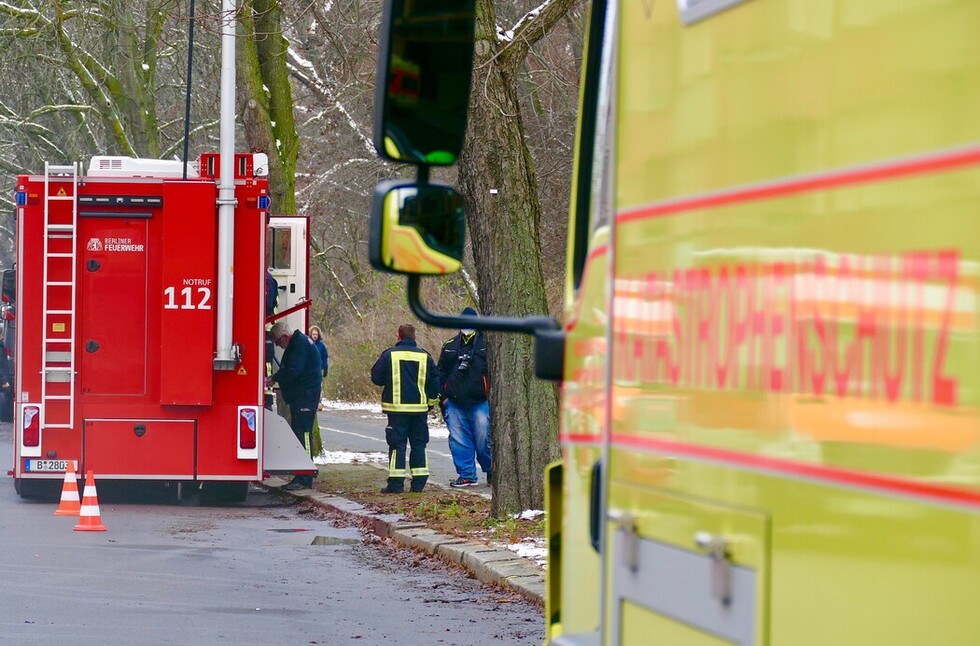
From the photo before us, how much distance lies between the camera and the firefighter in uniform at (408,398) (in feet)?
50.8

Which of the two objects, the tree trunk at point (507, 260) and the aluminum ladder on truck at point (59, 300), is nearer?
the tree trunk at point (507, 260)

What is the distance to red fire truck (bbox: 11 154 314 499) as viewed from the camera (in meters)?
14.2

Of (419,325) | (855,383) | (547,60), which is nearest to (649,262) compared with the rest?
(855,383)

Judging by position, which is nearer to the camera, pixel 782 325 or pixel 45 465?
pixel 782 325

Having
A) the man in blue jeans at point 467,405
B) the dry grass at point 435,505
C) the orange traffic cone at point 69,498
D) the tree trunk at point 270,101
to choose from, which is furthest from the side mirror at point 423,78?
the tree trunk at point 270,101

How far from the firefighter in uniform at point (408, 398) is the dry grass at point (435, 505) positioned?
26 centimetres

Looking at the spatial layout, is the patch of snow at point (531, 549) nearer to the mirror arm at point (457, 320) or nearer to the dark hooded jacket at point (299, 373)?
the dark hooded jacket at point (299, 373)

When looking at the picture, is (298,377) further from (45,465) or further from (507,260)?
(507,260)

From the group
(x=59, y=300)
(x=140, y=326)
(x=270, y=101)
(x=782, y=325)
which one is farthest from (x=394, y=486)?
(x=782, y=325)

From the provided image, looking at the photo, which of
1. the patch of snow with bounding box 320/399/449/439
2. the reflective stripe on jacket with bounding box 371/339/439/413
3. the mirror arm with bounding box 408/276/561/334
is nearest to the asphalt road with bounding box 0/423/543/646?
the reflective stripe on jacket with bounding box 371/339/439/413

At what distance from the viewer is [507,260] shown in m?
12.0

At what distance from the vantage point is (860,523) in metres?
2.08

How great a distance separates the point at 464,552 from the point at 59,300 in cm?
543

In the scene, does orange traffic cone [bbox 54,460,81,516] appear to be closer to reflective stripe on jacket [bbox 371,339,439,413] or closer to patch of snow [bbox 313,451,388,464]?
reflective stripe on jacket [bbox 371,339,439,413]
